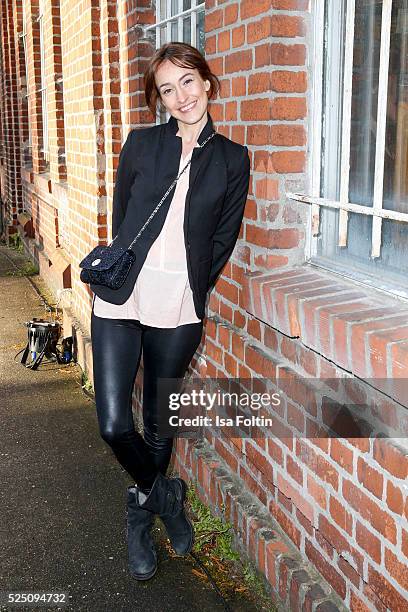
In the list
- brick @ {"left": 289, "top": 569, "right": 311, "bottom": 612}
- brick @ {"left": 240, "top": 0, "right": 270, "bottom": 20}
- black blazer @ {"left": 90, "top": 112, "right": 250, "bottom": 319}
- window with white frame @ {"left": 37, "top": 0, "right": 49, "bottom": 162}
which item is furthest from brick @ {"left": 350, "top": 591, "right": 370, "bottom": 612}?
window with white frame @ {"left": 37, "top": 0, "right": 49, "bottom": 162}

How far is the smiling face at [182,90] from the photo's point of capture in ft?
9.45

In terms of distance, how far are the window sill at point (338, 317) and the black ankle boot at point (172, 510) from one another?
3.03 ft

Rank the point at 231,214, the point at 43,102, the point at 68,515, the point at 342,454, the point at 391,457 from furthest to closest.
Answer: the point at 43,102
the point at 68,515
the point at 231,214
the point at 342,454
the point at 391,457

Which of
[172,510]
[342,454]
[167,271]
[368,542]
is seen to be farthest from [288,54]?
[172,510]

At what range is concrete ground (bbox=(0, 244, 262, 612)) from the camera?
3150mm

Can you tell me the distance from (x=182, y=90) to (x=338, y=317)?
1.15m

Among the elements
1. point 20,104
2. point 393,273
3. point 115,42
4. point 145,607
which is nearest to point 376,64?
point 393,273

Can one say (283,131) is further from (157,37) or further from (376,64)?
(157,37)

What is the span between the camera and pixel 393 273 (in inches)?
98.1

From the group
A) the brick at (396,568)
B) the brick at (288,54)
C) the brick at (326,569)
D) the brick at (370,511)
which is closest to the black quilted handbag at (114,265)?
the brick at (288,54)

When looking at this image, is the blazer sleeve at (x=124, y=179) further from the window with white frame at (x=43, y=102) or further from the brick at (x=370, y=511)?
the window with white frame at (x=43, y=102)

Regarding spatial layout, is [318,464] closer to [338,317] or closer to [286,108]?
[338,317]

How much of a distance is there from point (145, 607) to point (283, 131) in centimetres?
202

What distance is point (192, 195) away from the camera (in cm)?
289
